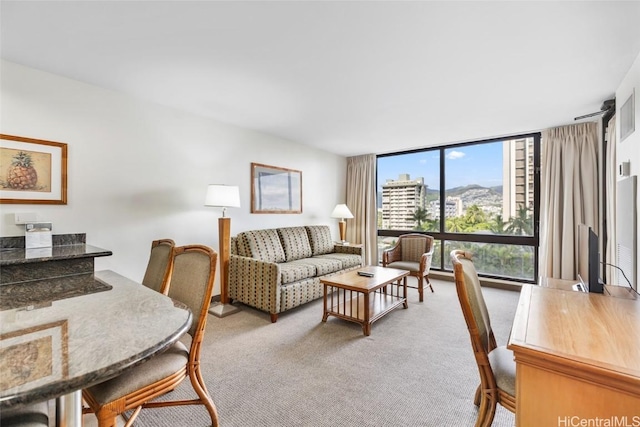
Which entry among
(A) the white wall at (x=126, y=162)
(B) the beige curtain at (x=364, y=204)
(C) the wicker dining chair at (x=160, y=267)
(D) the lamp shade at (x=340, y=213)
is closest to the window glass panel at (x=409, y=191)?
(B) the beige curtain at (x=364, y=204)

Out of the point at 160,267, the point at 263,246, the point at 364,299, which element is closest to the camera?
the point at 160,267

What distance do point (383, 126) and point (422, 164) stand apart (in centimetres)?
174

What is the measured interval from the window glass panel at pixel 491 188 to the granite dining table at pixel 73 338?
473 cm

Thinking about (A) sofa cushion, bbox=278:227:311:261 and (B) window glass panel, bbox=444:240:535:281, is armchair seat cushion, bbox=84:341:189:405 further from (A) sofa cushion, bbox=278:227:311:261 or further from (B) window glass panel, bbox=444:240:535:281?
(B) window glass panel, bbox=444:240:535:281

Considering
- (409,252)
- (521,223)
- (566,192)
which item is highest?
(566,192)

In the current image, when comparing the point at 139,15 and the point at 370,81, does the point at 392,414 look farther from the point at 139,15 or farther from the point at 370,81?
the point at 139,15

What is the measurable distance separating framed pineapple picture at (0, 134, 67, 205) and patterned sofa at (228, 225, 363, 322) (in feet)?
5.97

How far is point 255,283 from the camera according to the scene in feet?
10.7

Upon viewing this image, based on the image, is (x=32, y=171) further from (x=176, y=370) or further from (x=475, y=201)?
(x=475, y=201)

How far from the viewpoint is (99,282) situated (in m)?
1.68

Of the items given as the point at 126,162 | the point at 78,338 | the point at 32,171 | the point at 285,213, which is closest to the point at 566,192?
the point at 285,213

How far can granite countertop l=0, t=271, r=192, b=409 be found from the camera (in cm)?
67

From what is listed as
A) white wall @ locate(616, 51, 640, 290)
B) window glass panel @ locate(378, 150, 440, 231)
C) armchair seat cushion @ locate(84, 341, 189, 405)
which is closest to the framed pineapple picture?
armchair seat cushion @ locate(84, 341, 189, 405)

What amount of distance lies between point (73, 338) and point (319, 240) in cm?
388
